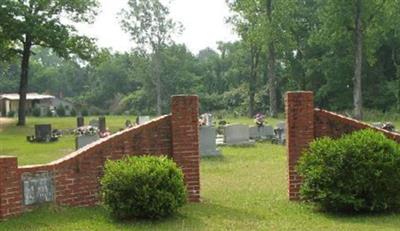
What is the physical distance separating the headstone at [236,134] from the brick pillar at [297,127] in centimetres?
1305

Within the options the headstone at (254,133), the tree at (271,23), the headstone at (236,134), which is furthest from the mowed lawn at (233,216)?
the tree at (271,23)

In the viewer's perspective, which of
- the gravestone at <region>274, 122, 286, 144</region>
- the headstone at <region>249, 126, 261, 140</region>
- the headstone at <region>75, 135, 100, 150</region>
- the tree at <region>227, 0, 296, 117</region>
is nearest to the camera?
the headstone at <region>75, 135, 100, 150</region>

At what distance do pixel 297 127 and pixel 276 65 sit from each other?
58547mm

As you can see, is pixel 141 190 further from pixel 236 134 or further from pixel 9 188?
pixel 236 134

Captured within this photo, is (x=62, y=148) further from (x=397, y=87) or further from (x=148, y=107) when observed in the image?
(x=148, y=107)

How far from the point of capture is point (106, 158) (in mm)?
10352

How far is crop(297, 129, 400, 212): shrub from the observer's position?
9617mm

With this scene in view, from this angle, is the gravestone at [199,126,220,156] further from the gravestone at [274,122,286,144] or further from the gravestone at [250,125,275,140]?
the gravestone at [250,125,275,140]

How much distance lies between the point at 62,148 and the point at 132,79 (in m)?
60.0

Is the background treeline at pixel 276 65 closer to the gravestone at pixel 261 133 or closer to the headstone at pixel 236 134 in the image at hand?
the gravestone at pixel 261 133

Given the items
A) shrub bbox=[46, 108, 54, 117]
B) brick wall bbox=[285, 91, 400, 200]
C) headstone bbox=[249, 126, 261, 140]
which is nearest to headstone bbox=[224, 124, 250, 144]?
headstone bbox=[249, 126, 261, 140]

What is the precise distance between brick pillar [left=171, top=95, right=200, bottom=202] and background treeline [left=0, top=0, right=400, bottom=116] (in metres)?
33.5

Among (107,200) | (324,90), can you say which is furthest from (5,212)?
(324,90)

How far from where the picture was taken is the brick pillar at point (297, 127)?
11.2 m
